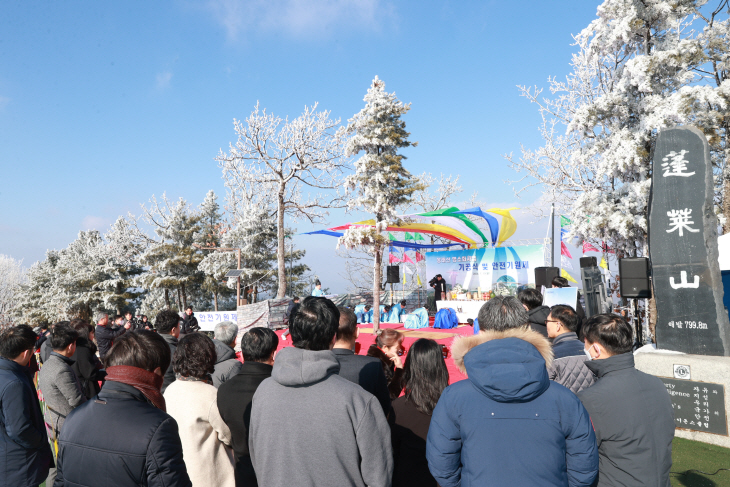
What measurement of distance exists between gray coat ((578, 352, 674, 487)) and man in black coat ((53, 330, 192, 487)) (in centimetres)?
207

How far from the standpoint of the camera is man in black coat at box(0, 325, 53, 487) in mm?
2807

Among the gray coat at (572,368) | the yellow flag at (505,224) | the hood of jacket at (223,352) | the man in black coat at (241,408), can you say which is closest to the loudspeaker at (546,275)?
the yellow flag at (505,224)

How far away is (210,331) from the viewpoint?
17.9 metres

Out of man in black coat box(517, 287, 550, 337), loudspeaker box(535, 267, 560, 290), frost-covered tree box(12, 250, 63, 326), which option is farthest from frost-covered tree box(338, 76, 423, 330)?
frost-covered tree box(12, 250, 63, 326)

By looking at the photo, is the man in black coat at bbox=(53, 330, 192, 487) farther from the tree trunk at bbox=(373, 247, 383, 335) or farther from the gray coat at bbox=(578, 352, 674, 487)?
the tree trunk at bbox=(373, 247, 383, 335)

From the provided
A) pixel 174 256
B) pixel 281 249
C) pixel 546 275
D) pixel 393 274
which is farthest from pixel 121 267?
pixel 546 275

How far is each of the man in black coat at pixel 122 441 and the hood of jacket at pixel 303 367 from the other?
477mm

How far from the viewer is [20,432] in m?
2.80

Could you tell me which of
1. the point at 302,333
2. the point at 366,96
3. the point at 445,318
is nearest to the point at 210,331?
the point at 445,318

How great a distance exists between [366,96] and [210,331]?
11.0m

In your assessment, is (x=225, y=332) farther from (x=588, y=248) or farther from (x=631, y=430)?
(x=588, y=248)

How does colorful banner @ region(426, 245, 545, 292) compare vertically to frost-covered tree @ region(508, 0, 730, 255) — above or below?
below

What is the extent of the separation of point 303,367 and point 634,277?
7.02m

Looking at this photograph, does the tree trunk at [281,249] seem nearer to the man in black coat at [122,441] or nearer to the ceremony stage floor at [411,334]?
the ceremony stage floor at [411,334]
